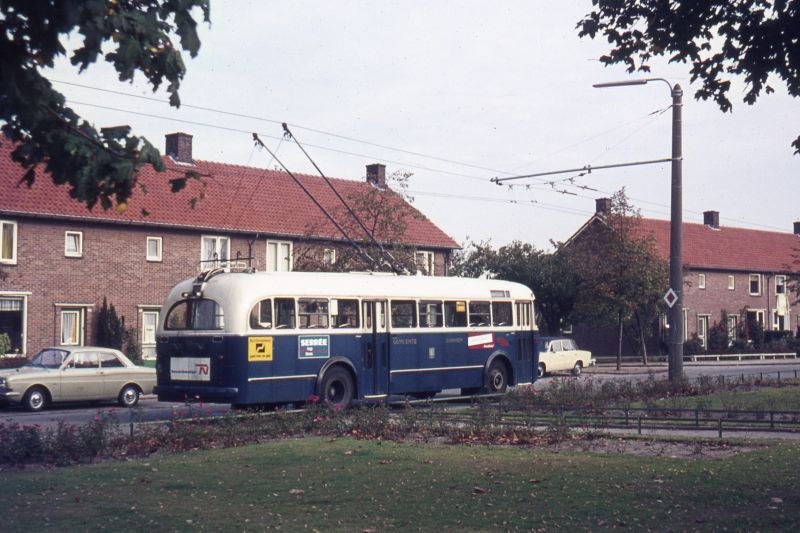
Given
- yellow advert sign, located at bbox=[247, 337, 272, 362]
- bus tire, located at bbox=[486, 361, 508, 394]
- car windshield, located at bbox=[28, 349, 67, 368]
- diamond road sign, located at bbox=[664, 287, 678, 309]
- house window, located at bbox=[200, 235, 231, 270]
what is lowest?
bus tire, located at bbox=[486, 361, 508, 394]

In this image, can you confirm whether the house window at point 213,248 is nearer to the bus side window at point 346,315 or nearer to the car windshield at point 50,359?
the car windshield at point 50,359

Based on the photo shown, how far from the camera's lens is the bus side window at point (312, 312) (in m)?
22.9

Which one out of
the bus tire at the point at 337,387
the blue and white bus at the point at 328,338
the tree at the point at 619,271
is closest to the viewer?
the blue and white bus at the point at 328,338

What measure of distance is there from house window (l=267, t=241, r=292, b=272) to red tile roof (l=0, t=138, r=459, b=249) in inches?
24.1

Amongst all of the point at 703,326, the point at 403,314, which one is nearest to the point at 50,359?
the point at 403,314

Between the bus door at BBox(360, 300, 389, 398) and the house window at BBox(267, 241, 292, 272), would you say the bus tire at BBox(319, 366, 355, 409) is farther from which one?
the house window at BBox(267, 241, 292, 272)

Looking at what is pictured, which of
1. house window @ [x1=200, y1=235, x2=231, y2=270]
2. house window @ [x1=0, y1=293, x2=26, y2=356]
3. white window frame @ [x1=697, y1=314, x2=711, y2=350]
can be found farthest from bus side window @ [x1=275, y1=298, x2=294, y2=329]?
white window frame @ [x1=697, y1=314, x2=711, y2=350]

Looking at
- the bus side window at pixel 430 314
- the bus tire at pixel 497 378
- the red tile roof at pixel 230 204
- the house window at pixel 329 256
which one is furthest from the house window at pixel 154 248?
the bus side window at pixel 430 314

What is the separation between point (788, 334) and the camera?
229ft

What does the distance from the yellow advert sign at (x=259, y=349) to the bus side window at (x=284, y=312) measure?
503 mm

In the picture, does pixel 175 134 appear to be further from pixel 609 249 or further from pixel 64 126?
pixel 64 126

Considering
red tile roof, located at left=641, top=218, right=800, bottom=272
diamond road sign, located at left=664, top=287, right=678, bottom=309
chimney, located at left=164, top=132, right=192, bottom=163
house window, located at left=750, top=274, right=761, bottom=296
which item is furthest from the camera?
house window, located at left=750, top=274, right=761, bottom=296

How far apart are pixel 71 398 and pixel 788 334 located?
5508 cm

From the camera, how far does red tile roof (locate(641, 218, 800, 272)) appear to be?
70.2m
